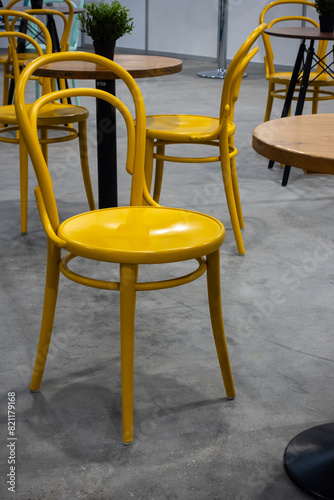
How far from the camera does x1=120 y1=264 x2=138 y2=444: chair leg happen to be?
5.09ft

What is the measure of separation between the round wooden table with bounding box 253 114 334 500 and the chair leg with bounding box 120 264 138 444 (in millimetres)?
383

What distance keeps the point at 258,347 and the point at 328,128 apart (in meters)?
0.81

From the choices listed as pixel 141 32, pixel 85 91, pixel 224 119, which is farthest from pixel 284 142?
pixel 141 32

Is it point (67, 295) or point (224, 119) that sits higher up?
point (224, 119)

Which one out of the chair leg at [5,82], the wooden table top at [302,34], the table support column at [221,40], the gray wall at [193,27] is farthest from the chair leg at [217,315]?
the gray wall at [193,27]

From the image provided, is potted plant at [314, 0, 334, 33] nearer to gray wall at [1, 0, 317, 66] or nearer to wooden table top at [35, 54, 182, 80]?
wooden table top at [35, 54, 182, 80]

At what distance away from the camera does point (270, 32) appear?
377 centimetres

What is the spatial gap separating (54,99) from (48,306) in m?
0.56

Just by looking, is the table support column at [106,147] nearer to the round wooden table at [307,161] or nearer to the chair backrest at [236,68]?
the chair backrest at [236,68]

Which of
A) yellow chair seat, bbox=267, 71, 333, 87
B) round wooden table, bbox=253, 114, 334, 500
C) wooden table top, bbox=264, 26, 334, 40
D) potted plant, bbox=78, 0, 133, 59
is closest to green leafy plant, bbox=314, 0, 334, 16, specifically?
wooden table top, bbox=264, 26, 334, 40

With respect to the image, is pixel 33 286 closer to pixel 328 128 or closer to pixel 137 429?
pixel 137 429

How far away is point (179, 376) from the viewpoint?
75.4 inches

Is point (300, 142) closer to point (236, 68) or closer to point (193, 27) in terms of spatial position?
point (236, 68)

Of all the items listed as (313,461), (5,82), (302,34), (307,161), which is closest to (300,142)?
(307,161)
